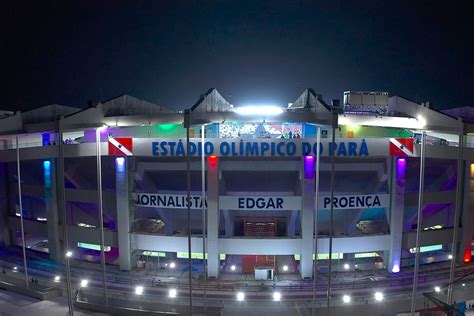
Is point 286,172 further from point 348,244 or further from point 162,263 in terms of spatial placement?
point 162,263

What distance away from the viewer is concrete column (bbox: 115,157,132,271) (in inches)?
1022

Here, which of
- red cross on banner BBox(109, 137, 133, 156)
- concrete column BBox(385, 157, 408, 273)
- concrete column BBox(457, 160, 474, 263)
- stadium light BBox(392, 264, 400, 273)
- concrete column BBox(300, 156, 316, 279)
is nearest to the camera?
concrete column BBox(300, 156, 316, 279)

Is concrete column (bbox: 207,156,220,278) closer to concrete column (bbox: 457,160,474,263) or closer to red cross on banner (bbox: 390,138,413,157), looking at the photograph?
red cross on banner (bbox: 390,138,413,157)

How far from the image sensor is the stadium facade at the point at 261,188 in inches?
955

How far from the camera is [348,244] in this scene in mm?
24797

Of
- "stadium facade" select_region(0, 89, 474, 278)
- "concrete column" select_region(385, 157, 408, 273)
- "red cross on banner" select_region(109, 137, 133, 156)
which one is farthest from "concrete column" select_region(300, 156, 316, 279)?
"red cross on banner" select_region(109, 137, 133, 156)

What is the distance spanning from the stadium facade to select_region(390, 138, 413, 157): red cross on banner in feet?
0.25

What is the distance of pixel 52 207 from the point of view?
2866 cm

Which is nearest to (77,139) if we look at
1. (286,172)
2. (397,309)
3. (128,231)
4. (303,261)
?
(128,231)

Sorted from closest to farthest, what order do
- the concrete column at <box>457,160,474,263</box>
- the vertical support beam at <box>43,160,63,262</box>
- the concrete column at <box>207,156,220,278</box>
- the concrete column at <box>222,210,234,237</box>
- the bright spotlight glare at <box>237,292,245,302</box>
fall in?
the bright spotlight glare at <box>237,292,245,302</box> < the concrete column at <box>207,156,220,278</box> < the concrete column at <box>222,210,234,237</box> < the concrete column at <box>457,160,474,263</box> < the vertical support beam at <box>43,160,63,262</box>

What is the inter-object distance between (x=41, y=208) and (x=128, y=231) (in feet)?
45.2

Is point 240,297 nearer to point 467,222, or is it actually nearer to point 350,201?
point 350,201

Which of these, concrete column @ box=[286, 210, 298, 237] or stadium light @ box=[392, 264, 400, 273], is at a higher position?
concrete column @ box=[286, 210, 298, 237]

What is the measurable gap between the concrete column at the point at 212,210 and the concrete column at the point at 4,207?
22.5m
